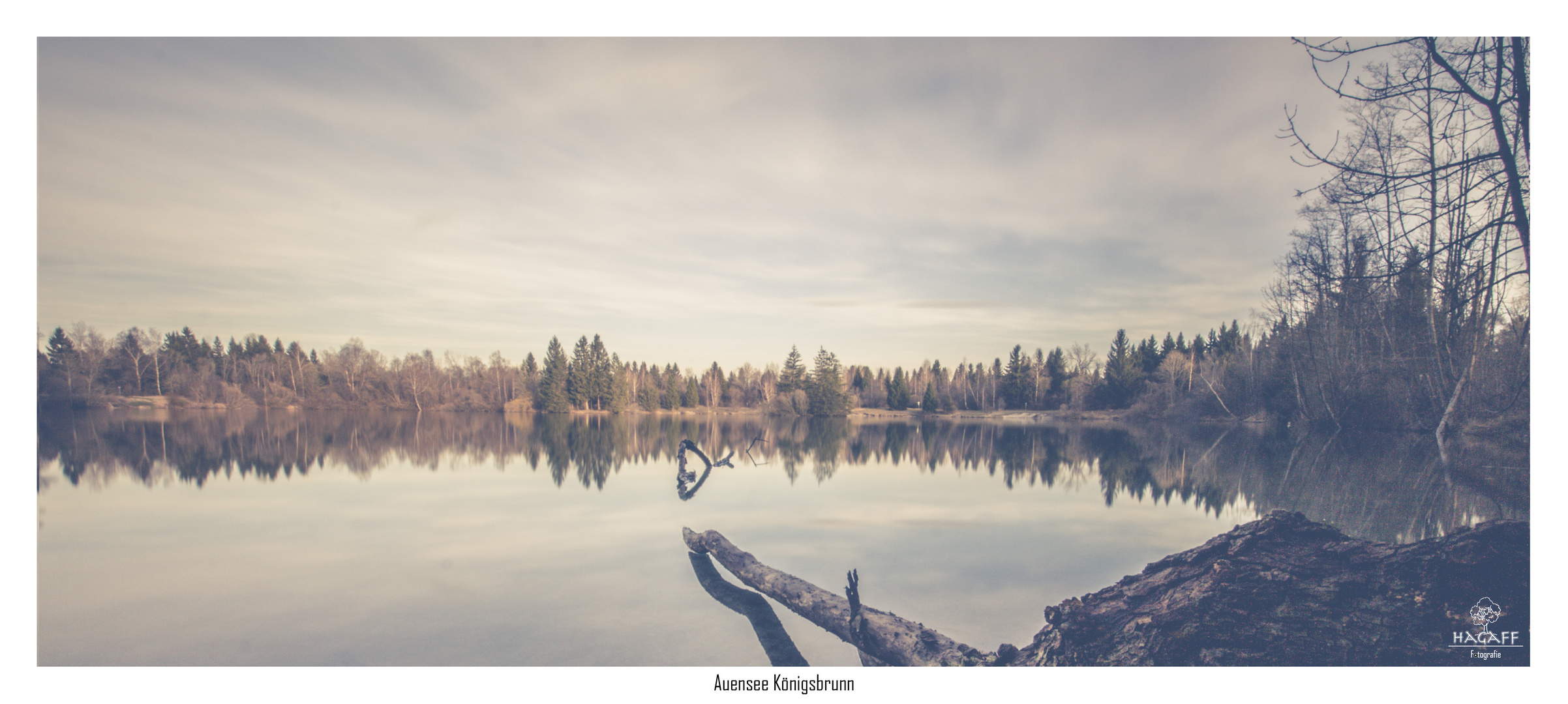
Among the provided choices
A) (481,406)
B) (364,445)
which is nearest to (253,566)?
(364,445)

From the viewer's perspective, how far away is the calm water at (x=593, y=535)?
21.3 feet

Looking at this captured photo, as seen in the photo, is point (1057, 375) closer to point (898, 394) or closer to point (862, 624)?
point (898, 394)

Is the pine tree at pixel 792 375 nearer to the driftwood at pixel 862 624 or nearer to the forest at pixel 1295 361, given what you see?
the forest at pixel 1295 361

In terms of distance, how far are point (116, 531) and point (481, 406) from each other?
199ft

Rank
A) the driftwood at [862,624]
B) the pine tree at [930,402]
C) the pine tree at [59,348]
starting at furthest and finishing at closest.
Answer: the pine tree at [930,402]
the pine tree at [59,348]
the driftwood at [862,624]

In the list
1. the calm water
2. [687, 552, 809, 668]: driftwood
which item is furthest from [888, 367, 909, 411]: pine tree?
[687, 552, 809, 668]: driftwood

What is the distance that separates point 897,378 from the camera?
8544 cm

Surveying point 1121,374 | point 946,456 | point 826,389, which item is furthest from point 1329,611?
point 1121,374

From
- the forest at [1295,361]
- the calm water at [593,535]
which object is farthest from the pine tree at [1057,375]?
the calm water at [593,535]

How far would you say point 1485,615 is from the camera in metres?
4.16

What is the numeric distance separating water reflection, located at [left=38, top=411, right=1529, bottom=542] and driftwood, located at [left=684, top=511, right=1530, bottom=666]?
5230mm

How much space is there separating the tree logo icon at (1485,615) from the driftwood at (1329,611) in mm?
27

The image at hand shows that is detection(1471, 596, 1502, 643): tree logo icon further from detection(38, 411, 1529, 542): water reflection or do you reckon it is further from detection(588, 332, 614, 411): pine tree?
detection(588, 332, 614, 411): pine tree
